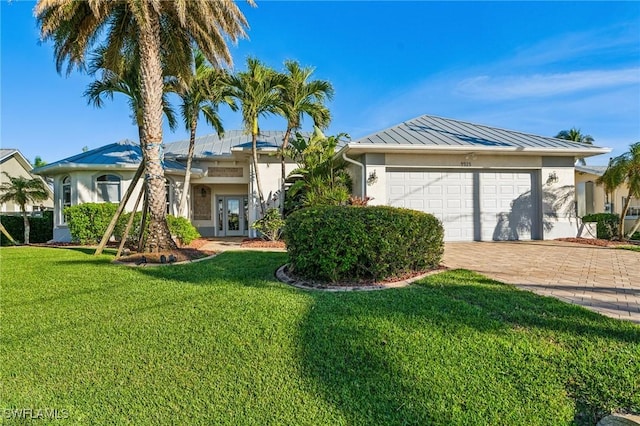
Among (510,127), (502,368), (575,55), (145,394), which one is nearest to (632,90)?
(575,55)

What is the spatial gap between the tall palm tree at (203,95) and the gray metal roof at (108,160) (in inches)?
97.2

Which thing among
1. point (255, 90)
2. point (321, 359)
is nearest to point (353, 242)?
point (321, 359)

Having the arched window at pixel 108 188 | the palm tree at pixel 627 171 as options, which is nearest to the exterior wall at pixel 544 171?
the palm tree at pixel 627 171

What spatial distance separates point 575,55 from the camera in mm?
12109

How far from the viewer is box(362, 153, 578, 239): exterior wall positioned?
12297 millimetres

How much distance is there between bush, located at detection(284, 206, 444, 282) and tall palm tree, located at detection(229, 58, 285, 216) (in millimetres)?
8499

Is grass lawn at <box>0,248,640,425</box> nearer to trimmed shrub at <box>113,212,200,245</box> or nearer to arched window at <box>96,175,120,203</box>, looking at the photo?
trimmed shrub at <box>113,212,200,245</box>

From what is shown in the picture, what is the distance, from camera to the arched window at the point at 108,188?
15023 mm

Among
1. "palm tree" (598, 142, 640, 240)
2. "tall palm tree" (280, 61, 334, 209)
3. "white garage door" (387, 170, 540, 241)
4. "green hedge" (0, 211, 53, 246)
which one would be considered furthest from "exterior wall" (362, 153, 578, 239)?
"green hedge" (0, 211, 53, 246)

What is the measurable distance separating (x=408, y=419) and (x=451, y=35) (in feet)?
47.8

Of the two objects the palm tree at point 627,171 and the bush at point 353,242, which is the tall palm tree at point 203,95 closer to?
the bush at point 353,242

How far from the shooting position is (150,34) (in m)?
9.17

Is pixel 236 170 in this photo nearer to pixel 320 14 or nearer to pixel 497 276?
pixel 320 14

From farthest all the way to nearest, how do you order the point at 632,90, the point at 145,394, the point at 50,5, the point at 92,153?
1. the point at 92,153
2. the point at 632,90
3. the point at 50,5
4. the point at 145,394
